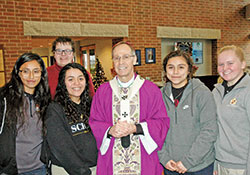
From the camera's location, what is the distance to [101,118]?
91.2 inches

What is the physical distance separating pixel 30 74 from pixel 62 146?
2.57ft

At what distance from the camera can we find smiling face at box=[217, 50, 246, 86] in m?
2.19

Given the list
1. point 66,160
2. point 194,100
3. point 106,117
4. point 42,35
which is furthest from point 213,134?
point 42,35

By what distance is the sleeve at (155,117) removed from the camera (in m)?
2.18

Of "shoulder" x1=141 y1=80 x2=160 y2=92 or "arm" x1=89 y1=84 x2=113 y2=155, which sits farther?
"shoulder" x1=141 y1=80 x2=160 y2=92

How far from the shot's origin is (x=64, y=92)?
230 cm

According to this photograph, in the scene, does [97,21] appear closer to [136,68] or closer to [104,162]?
[136,68]

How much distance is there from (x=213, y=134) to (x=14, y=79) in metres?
2.00

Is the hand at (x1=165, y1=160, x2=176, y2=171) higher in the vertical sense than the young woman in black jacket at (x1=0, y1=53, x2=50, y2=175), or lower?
lower

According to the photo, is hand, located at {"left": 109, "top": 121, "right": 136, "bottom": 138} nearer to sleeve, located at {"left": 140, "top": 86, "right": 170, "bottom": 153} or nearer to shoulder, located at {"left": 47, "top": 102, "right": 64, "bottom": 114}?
sleeve, located at {"left": 140, "top": 86, "right": 170, "bottom": 153}

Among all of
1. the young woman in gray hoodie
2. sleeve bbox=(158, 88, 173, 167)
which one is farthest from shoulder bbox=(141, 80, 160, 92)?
sleeve bbox=(158, 88, 173, 167)

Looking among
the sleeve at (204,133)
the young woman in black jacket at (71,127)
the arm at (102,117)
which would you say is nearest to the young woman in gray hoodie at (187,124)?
the sleeve at (204,133)

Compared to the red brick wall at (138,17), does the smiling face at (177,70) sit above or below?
below

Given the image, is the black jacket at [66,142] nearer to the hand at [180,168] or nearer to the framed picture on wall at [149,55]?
the hand at [180,168]
